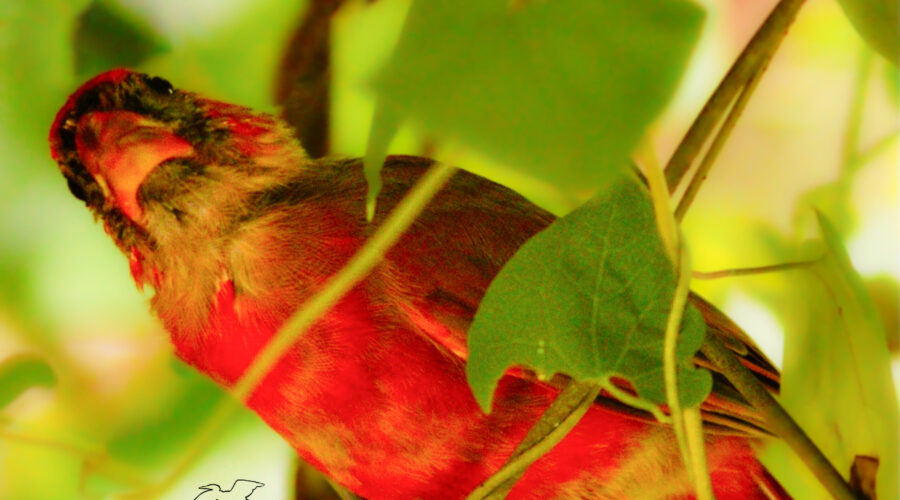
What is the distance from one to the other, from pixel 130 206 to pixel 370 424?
9.3 inches

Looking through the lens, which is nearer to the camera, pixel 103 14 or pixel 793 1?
pixel 793 1

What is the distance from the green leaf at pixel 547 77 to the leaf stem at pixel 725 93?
0.18m

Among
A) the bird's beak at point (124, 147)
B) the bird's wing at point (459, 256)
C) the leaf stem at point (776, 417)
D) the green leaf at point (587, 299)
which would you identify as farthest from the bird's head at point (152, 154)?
the leaf stem at point (776, 417)

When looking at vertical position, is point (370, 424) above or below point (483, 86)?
below

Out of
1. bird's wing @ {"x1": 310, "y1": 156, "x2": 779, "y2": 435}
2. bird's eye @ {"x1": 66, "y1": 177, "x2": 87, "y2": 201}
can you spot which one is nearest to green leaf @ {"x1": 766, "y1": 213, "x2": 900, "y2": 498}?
bird's wing @ {"x1": 310, "y1": 156, "x2": 779, "y2": 435}

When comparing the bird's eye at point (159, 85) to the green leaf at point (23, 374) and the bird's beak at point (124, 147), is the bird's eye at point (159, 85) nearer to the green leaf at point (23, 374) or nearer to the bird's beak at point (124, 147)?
the bird's beak at point (124, 147)

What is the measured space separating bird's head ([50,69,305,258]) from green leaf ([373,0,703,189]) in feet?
0.97

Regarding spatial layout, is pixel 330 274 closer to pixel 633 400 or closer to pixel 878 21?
pixel 633 400

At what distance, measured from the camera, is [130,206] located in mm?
576

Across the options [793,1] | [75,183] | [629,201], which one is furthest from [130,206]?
[793,1]

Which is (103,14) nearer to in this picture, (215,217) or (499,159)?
(215,217)

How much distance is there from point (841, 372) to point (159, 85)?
20.8 inches

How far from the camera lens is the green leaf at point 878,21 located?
1.41 ft

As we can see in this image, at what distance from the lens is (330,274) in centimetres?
58
